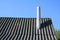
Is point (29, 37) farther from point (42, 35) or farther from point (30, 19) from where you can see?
point (30, 19)

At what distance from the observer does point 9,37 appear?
89.9 feet

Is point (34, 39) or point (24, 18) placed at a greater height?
point (24, 18)

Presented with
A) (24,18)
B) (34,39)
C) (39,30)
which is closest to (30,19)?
(24,18)

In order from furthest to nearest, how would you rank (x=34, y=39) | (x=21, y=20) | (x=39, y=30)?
(x=21, y=20), (x=39, y=30), (x=34, y=39)

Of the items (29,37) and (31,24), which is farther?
(31,24)

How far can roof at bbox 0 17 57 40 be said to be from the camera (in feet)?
90.6

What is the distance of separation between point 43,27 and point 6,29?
4.37 m

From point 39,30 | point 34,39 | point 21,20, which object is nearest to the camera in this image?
point 34,39

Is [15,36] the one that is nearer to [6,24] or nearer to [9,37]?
[9,37]

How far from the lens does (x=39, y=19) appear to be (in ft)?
100.0

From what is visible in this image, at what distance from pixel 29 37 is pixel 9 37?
218cm

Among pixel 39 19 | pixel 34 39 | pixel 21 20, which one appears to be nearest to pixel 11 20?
pixel 21 20

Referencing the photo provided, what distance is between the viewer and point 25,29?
1161 inches

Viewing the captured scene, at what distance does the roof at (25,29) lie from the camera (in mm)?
27620
